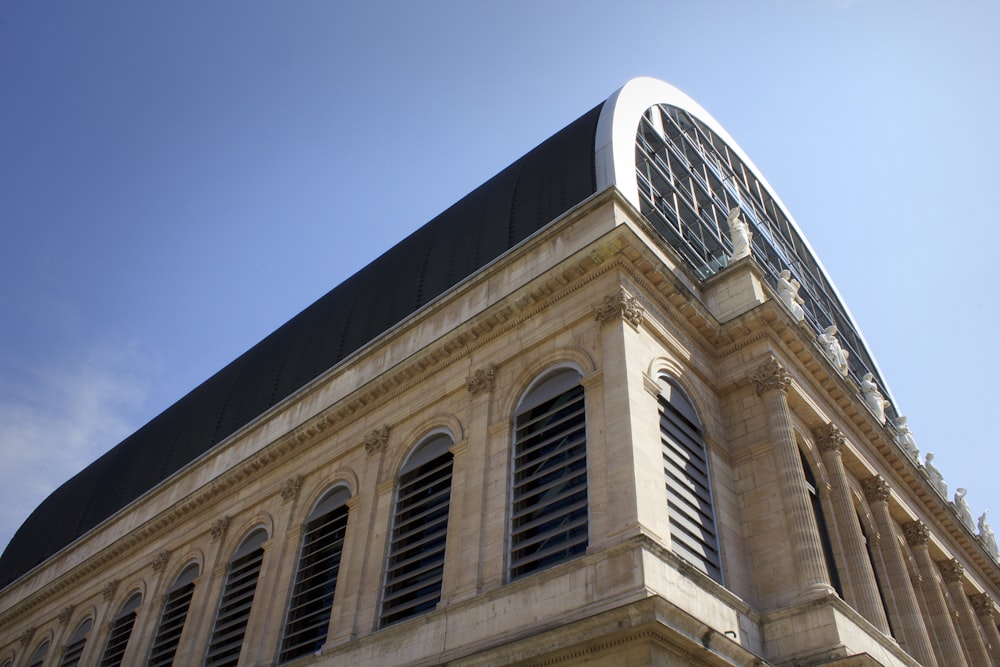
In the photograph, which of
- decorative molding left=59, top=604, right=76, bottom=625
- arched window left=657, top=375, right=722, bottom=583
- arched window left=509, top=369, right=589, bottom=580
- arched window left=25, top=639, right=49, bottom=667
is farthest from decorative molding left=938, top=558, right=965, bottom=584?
arched window left=25, top=639, right=49, bottom=667

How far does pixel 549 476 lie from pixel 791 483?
17.0ft

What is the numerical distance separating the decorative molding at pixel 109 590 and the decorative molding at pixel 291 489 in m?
10.1

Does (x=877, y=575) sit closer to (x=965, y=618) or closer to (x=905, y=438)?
(x=965, y=618)

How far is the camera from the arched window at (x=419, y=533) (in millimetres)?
19203

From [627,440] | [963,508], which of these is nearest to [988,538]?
[963,508]

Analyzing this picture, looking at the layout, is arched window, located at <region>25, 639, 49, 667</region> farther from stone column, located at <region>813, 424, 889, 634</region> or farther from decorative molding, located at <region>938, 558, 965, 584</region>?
decorative molding, located at <region>938, 558, 965, 584</region>

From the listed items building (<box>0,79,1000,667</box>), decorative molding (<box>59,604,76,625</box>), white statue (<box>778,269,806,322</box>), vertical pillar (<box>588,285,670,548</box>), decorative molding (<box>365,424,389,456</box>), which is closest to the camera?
vertical pillar (<box>588,285,670,548</box>)

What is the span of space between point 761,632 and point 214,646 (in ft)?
51.3

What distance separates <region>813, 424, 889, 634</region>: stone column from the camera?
19.1 m

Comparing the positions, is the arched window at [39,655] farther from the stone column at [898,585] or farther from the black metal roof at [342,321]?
the stone column at [898,585]

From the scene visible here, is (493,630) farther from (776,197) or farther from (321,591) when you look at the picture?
(776,197)

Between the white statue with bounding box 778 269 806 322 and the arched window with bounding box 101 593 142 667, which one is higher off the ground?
the white statue with bounding box 778 269 806 322

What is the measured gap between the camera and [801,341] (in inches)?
859

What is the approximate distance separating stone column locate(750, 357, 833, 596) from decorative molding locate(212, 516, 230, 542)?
16756 millimetres
